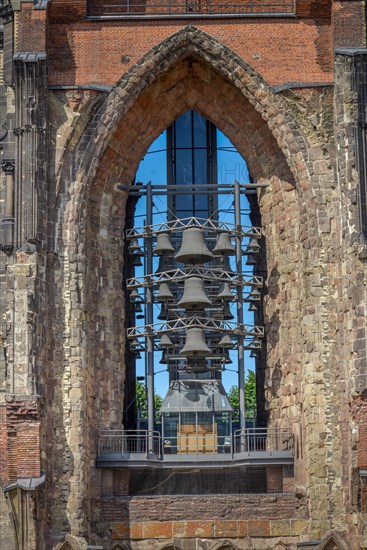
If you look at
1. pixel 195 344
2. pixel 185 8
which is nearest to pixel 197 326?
pixel 195 344

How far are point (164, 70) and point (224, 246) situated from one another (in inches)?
149

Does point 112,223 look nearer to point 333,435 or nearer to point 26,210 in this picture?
point 26,210

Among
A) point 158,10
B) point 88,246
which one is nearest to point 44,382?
point 88,246

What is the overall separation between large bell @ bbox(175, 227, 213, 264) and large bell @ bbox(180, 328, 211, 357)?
1451 mm

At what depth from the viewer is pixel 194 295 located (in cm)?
3628

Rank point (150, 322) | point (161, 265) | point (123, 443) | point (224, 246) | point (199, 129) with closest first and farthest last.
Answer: point (123, 443) → point (224, 246) → point (150, 322) → point (161, 265) → point (199, 129)

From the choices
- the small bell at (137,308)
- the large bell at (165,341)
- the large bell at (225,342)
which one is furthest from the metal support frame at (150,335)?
the large bell at (225,342)

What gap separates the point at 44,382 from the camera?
115 feet

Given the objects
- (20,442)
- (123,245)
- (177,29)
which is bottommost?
(20,442)

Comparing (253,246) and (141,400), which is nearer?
(253,246)

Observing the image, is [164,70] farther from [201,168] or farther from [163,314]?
[163,314]

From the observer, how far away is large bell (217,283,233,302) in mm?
36688

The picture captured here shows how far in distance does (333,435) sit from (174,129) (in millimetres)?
8082

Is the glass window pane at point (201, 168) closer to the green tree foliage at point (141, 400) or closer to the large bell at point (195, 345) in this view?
the large bell at point (195, 345)
